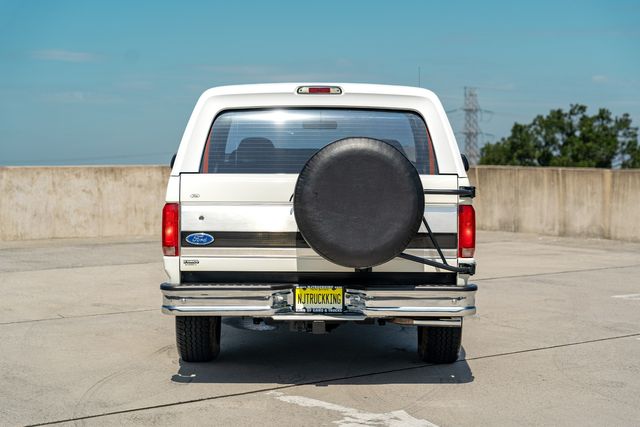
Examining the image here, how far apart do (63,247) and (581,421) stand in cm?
1192

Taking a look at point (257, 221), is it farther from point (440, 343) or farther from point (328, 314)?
point (440, 343)

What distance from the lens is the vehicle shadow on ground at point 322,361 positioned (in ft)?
22.0

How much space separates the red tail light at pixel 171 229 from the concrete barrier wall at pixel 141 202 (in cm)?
1145

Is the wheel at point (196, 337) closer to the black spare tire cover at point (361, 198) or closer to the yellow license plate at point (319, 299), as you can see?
the yellow license plate at point (319, 299)

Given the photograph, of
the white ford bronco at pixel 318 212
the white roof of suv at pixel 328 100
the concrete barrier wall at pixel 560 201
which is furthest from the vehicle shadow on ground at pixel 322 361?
the concrete barrier wall at pixel 560 201

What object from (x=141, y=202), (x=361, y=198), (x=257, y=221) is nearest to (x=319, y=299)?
(x=257, y=221)

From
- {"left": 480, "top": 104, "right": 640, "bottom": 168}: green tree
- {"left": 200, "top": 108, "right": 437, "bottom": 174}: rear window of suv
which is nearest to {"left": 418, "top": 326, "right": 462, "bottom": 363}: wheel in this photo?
{"left": 200, "top": 108, "right": 437, "bottom": 174}: rear window of suv

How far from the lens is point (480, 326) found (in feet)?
28.9

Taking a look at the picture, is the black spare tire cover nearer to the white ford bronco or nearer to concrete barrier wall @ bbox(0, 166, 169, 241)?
the white ford bronco

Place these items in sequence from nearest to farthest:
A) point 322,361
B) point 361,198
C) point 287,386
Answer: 1. point 361,198
2. point 287,386
3. point 322,361

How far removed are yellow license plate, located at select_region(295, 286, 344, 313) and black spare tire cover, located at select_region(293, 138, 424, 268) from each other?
43cm

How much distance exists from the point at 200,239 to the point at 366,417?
154 centimetres

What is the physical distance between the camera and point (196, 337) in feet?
22.7

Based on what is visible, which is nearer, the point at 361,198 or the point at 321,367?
the point at 361,198
